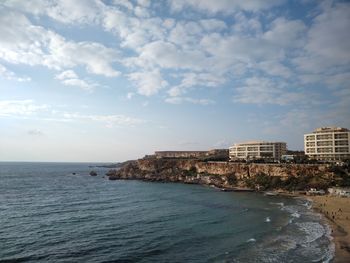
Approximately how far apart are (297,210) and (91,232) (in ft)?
121

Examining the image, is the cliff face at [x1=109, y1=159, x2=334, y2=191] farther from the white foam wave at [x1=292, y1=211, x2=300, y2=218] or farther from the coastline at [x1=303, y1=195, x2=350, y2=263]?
the white foam wave at [x1=292, y1=211, x2=300, y2=218]

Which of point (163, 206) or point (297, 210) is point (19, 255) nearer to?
point (163, 206)

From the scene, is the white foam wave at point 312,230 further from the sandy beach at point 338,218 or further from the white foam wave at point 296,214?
the white foam wave at point 296,214

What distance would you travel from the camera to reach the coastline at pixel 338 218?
33.1m

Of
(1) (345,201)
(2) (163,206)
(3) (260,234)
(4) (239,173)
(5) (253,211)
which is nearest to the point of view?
(3) (260,234)

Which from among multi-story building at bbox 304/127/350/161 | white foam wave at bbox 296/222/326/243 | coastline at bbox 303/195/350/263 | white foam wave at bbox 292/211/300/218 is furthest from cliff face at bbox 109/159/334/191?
white foam wave at bbox 296/222/326/243

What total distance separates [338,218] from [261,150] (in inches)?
3806

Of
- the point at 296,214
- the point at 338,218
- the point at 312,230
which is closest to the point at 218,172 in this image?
the point at 296,214

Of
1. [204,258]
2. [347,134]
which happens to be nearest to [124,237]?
[204,258]

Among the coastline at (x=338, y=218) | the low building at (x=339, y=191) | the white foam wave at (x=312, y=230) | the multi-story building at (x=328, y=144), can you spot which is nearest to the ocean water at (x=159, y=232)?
the white foam wave at (x=312, y=230)

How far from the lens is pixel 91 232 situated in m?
39.5

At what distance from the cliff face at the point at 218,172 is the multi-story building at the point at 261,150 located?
2678cm

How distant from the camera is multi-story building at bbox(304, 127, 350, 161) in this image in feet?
352

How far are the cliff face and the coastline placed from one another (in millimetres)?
15499
